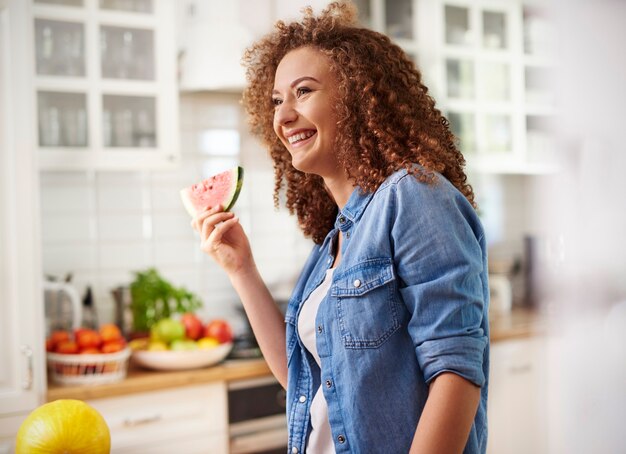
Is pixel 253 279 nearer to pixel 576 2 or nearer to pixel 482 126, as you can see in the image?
pixel 482 126

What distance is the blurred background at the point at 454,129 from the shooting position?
2.51 m

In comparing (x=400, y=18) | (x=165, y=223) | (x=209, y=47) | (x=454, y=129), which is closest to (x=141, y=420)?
(x=165, y=223)

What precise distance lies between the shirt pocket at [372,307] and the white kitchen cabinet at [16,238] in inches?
55.3

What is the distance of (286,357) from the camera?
1.36 m

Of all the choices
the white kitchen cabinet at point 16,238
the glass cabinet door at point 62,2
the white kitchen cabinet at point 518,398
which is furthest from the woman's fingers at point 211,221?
the white kitchen cabinet at point 518,398

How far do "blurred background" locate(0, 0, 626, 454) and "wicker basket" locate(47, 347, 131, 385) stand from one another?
39cm

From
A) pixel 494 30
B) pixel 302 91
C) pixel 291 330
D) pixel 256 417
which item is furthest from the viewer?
pixel 494 30

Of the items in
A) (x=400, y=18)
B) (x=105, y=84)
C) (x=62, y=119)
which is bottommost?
(x=62, y=119)

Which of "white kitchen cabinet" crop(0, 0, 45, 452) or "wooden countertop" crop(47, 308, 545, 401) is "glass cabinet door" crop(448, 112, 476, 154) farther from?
"white kitchen cabinet" crop(0, 0, 45, 452)

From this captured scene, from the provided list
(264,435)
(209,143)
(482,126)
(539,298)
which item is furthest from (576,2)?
(264,435)

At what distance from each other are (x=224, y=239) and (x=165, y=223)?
5.39 feet

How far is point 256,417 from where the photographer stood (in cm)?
250

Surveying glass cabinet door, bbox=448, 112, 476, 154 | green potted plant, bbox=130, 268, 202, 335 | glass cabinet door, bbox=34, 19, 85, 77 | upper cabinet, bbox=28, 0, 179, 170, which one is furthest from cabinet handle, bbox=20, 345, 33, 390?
glass cabinet door, bbox=448, 112, 476, 154

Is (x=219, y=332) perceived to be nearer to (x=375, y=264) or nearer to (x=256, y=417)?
(x=256, y=417)
